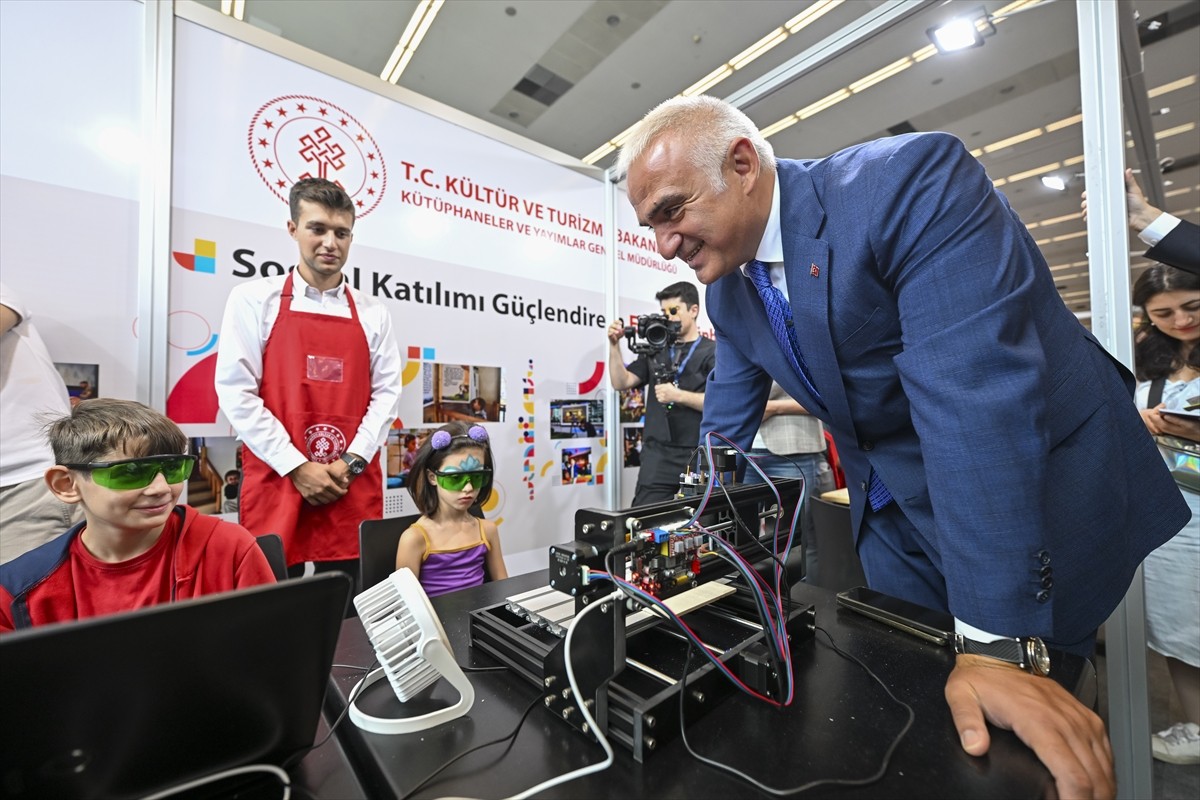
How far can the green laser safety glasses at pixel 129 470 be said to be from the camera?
0.92 metres

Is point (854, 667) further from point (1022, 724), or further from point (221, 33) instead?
point (221, 33)

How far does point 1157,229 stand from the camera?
4.85 feet

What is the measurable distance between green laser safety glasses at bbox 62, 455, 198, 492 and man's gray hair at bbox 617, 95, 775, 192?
3.58 ft

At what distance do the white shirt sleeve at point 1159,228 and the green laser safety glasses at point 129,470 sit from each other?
102 inches

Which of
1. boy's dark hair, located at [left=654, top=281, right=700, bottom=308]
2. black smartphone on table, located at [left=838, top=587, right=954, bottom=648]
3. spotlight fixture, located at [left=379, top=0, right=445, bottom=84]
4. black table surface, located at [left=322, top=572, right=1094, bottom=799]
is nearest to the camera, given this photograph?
black table surface, located at [left=322, top=572, right=1094, bottom=799]

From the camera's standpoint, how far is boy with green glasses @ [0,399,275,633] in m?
0.93

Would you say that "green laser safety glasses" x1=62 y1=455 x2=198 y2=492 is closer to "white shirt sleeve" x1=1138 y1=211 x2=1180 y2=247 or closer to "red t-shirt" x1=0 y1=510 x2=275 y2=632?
"red t-shirt" x1=0 y1=510 x2=275 y2=632

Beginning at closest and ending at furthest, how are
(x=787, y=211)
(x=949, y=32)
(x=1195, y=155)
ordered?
(x=787, y=211) < (x=949, y=32) < (x=1195, y=155)

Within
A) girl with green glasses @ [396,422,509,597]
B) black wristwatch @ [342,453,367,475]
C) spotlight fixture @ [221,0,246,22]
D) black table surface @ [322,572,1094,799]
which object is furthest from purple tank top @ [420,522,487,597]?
spotlight fixture @ [221,0,246,22]

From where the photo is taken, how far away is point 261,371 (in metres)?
1.85

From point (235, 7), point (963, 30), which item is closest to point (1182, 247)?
point (963, 30)

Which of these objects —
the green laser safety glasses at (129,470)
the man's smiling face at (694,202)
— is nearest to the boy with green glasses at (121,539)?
the green laser safety glasses at (129,470)

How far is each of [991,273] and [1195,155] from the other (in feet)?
19.1

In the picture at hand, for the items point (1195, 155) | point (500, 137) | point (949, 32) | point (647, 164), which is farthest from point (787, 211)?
point (1195, 155)
